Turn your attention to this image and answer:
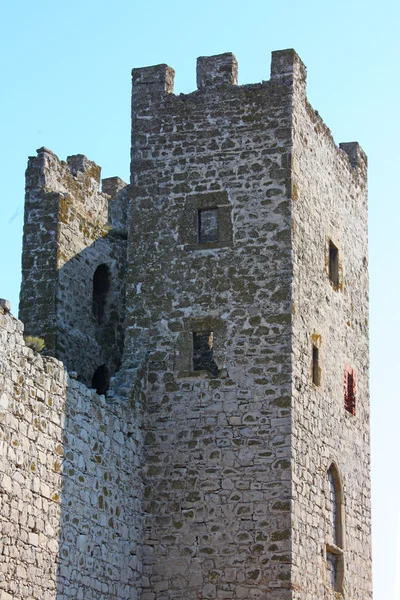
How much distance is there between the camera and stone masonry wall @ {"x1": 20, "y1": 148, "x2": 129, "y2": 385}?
2112 centimetres

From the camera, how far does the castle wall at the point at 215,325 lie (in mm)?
18859

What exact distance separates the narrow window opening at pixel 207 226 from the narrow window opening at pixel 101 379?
3.01 meters

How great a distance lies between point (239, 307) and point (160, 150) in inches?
112

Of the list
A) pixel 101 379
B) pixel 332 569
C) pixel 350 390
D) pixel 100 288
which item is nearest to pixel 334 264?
pixel 350 390

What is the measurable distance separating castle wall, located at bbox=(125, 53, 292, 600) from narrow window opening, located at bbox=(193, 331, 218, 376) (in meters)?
0.10

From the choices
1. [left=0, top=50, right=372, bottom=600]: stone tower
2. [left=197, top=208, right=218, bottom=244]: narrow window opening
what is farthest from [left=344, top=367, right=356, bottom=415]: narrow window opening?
[left=197, top=208, right=218, bottom=244]: narrow window opening

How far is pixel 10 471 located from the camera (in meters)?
15.6

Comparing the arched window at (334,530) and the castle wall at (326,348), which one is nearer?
the castle wall at (326,348)

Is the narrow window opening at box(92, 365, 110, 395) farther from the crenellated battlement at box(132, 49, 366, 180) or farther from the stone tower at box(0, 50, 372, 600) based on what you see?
the crenellated battlement at box(132, 49, 366, 180)

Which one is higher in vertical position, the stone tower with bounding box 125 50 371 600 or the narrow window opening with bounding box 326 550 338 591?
the stone tower with bounding box 125 50 371 600

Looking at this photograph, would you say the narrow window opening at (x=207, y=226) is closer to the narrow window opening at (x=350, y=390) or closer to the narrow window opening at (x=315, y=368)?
the narrow window opening at (x=315, y=368)

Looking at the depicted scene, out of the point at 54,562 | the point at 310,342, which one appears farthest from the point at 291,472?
the point at 54,562

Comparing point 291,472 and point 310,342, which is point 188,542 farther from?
point 310,342

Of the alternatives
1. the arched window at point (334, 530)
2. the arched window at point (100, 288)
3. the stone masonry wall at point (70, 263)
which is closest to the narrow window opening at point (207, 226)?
the stone masonry wall at point (70, 263)
